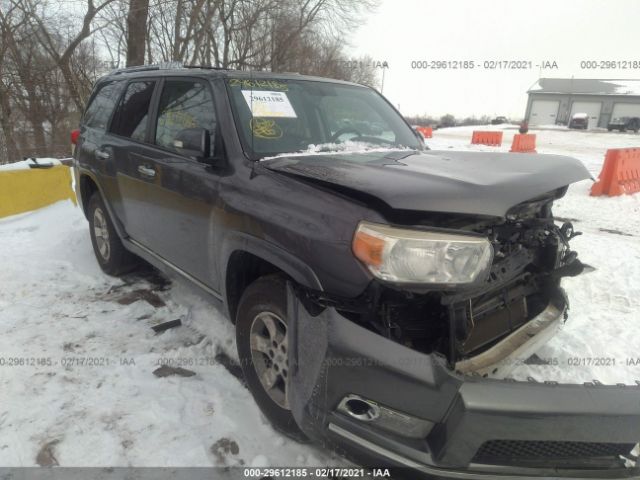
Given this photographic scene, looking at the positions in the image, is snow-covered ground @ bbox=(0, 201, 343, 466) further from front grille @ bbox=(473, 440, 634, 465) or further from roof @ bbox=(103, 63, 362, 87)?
roof @ bbox=(103, 63, 362, 87)

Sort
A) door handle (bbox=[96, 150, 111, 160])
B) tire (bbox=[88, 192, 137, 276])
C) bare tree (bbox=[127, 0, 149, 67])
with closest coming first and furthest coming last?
1. door handle (bbox=[96, 150, 111, 160])
2. tire (bbox=[88, 192, 137, 276])
3. bare tree (bbox=[127, 0, 149, 67])

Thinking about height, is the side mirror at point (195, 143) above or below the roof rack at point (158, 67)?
below

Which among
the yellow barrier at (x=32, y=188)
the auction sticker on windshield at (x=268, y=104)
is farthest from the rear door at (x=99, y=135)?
the auction sticker on windshield at (x=268, y=104)

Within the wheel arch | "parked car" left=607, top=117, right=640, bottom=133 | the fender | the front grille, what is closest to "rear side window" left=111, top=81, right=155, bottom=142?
the fender

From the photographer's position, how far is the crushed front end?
1.56 m

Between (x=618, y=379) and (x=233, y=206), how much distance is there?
8.73ft

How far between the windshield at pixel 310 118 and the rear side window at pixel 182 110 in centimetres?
21

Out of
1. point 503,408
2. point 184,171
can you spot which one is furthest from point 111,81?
point 503,408

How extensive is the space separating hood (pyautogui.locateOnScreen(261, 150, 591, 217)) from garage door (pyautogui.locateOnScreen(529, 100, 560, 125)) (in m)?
60.8

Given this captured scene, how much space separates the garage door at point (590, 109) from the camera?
170 ft

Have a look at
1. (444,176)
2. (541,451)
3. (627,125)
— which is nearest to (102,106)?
(444,176)

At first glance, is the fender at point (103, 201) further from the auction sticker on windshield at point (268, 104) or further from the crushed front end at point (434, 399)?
the crushed front end at point (434, 399)

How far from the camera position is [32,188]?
5.87 metres

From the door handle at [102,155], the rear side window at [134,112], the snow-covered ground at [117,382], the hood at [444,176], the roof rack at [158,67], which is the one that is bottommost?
the snow-covered ground at [117,382]
